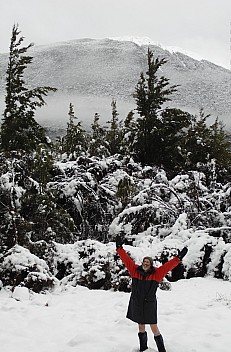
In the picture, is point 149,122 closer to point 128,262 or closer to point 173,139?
point 173,139

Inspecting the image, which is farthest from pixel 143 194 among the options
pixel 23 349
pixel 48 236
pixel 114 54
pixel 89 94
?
pixel 114 54

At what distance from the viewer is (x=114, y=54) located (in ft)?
150

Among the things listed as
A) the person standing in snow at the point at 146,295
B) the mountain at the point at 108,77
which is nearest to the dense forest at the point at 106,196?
the person standing in snow at the point at 146,295

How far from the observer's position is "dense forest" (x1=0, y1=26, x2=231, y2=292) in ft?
28.8

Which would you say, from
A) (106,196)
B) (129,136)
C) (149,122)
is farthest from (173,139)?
(106,196)

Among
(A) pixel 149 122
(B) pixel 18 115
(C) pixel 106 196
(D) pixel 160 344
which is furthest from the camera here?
(A) pixel 149 122

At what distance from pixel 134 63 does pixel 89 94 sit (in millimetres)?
11684

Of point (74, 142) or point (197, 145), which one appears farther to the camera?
point (74, 142)

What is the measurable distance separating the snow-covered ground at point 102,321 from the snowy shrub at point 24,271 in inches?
11.5

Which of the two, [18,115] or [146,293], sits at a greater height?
[18,115]

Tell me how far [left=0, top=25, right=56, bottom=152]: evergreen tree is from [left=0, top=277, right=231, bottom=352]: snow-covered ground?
457 cm

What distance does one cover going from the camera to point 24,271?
7.85m

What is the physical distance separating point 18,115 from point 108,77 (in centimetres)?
2768

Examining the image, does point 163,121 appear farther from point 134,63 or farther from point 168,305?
point 134,63
